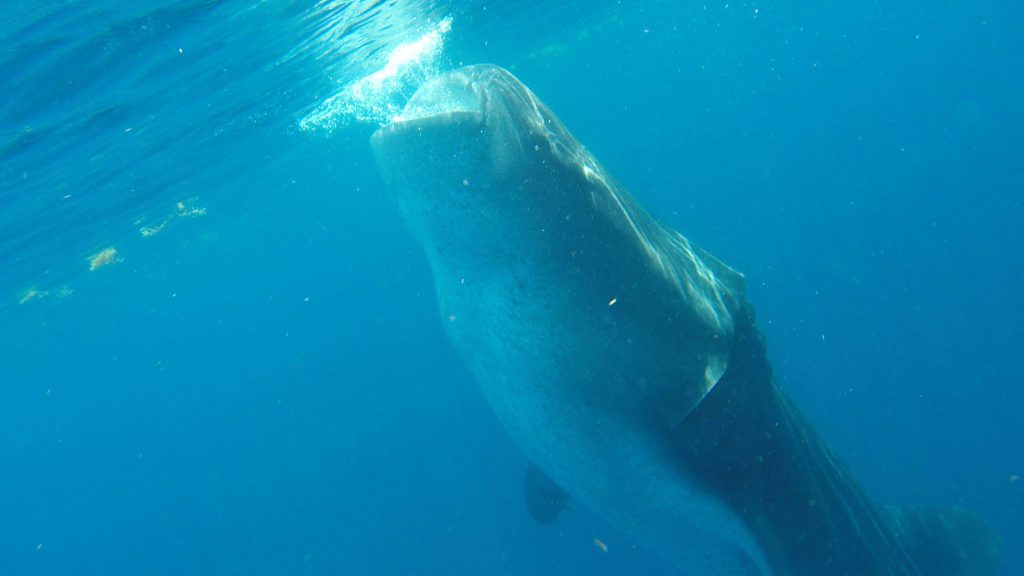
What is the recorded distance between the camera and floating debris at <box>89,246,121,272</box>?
2788 centimetres

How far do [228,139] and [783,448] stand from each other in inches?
829

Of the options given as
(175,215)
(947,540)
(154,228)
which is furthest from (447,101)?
(154,228)

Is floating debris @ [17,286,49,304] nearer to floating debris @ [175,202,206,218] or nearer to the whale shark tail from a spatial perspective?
floating debris @ [175,202,206,218]

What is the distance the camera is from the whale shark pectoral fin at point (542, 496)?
19.3ft

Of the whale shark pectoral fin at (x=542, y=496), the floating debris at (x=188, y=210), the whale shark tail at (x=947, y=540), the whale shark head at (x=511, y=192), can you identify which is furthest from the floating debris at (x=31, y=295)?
the whale shark tail at (x=947, y=540)

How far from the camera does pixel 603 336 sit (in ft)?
10.2

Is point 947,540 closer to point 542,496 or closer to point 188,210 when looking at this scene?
point 542,496

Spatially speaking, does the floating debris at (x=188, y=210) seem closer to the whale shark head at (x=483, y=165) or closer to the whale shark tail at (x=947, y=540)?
the whale shark head at (x=483, y=165)

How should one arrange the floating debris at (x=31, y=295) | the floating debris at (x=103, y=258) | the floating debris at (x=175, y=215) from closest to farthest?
the floating debris at (x=31, y=295), the floating debris at (x=175, y=215), the floating debris at (x=103, y=258)

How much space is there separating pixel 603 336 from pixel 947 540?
4.70 meters

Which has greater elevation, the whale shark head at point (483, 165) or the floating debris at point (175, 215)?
the whale shark head at point (483, 165)

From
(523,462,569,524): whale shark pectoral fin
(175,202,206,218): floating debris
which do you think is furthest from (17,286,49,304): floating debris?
(523,462,569,524): whale shark pectoral fin

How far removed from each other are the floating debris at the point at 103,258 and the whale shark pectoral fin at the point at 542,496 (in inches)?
1100

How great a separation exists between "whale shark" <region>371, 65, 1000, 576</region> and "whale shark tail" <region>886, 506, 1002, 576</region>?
1614 millimetres
